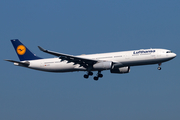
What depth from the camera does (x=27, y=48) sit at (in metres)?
60.0

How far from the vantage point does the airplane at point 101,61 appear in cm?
5047

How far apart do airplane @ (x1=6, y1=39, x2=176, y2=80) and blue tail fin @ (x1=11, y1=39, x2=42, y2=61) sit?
1.52 meters

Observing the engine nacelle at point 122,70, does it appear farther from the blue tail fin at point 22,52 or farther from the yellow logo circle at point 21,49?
the yellow logo circle at point 21,49

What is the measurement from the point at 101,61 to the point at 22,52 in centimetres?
1684

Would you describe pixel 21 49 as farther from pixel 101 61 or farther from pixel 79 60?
pixel 101 61

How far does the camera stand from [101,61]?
5181cm

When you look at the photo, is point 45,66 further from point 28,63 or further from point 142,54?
point 142,54

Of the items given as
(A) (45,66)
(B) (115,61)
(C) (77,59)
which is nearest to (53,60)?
(A) (45,66)

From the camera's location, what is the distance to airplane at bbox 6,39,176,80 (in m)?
50.5

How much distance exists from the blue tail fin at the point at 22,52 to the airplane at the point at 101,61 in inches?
59.8

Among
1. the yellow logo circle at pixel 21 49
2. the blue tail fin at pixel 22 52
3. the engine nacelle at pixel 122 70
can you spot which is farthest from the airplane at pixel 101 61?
the yellow logo circle at pixel 21 49

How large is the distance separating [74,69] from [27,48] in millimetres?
11766

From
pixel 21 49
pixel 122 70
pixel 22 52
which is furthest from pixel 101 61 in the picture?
pixel 21 49

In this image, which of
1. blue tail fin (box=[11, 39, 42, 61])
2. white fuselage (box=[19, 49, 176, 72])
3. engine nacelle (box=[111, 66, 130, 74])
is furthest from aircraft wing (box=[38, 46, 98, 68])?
blue tail fin (box=[11, 39, 42, 61])
